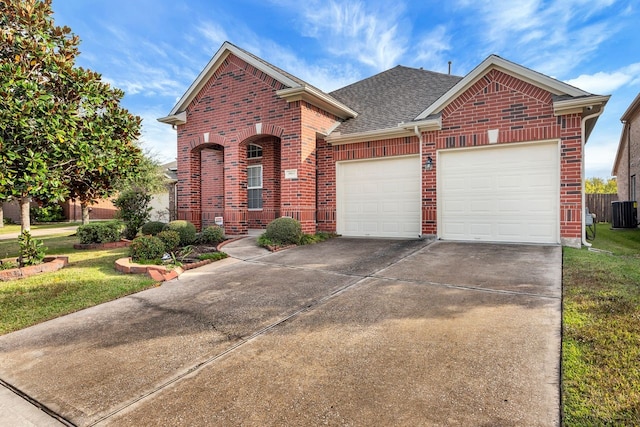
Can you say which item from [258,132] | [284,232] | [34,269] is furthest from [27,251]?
[258,132]

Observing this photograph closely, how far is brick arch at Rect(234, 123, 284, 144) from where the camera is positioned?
10430mm

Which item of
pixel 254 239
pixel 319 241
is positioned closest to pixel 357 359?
pixel 319 241

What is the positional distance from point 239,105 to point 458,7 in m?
7.39

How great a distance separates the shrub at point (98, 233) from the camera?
981cm

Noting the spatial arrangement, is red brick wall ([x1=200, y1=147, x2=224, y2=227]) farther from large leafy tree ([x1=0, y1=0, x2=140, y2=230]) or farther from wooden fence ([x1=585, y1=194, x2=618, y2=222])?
wooden fence ([x1=585, y1=194, x2=618, y2=222])

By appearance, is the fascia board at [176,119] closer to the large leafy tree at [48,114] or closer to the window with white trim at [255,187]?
the window with white trim at [255,187]

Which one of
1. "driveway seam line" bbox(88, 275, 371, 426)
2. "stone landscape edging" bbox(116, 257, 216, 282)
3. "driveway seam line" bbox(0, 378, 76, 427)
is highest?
"stone landscape edging" bbox(116, 257, 216, 282)

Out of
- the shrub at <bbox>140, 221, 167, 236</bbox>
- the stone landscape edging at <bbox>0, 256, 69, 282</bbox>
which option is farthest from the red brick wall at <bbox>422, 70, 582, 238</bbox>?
the stone landscape edging at <bbox>0, 256, 69, 282</bbox>

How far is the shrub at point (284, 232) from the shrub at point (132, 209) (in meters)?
5.46

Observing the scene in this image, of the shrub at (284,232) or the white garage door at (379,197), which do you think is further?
the white garage door at (379,197)

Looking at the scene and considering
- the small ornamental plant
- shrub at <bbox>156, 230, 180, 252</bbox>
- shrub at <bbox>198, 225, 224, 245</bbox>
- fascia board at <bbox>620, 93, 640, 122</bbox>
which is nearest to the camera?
the small ornamental plant

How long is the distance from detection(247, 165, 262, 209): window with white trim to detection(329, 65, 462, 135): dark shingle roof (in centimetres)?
366

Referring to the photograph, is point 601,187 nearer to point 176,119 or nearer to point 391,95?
point 391,95

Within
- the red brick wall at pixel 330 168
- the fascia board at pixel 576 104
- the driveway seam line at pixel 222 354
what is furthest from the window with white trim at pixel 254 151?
the fascia board at pixel 576 104
